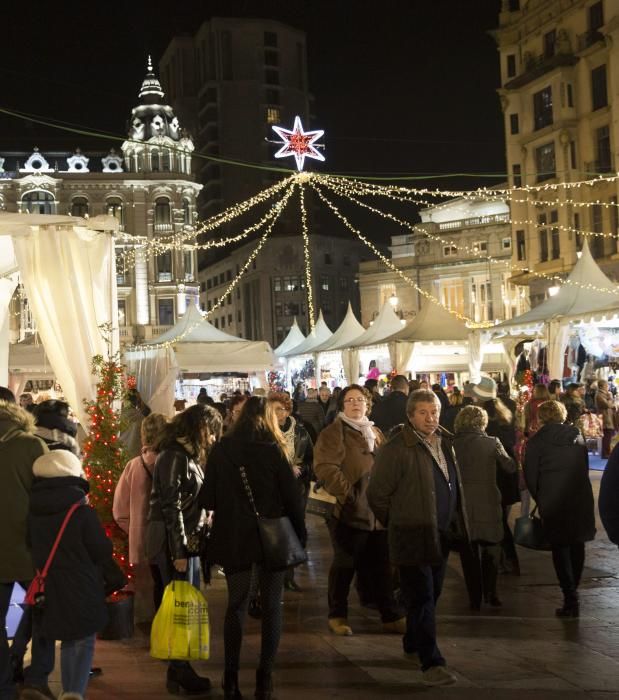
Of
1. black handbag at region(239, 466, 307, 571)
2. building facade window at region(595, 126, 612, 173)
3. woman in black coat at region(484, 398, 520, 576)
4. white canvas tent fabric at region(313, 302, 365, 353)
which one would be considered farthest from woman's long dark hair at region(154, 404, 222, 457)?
building facade window at region(595, 126, 612, 173)

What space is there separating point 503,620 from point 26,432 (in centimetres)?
394

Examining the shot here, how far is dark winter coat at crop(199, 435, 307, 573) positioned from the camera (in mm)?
5801

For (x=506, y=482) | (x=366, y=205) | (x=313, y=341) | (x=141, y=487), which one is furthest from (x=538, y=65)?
(x=141, y=487)

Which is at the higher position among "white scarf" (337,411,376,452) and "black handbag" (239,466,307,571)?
"white scarf" (337,411,376,452)

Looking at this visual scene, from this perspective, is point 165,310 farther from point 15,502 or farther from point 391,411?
point 15,502

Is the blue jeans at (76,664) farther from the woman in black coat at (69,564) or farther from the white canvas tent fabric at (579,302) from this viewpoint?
the white canvas tent fabric at (579,302)

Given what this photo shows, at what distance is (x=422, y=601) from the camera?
6277 mm

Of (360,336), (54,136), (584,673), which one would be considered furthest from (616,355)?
(54,136)

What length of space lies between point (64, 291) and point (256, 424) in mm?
5810

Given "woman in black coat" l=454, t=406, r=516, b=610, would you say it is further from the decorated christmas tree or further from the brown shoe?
the decorated christmas tree

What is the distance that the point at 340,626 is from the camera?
7.41 metres

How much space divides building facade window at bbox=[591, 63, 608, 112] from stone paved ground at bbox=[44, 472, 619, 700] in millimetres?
33352

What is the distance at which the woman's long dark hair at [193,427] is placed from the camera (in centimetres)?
638

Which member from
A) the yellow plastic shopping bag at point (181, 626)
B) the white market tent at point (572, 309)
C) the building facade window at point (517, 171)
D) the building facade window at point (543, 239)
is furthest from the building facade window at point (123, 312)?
the yellow plastic shopping bag at point (181, 626)
